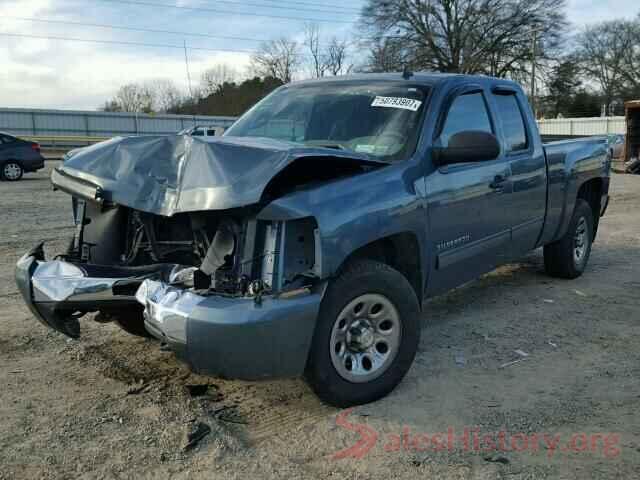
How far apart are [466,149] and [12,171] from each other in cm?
1654

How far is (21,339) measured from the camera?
4672 mm

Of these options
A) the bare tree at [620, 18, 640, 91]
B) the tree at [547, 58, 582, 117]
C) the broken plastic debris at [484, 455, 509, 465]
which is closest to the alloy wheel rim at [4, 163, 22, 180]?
the broken plastic debris at [484, 455, 509, 465]

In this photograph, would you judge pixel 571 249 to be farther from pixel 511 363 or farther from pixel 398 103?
pixel 398 103

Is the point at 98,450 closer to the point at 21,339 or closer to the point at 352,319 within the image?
→ the point at 352,319

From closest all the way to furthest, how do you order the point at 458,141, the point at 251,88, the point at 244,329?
the point at 244,329 < the point at 458,141 < the point at 251,88

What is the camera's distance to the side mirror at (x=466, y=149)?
3945 mm

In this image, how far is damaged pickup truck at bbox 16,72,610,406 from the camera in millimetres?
3105

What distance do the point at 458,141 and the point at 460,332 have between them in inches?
65.4

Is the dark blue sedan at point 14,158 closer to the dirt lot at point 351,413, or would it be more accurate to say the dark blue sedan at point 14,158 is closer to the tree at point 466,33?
the dirt lot at point 351,413

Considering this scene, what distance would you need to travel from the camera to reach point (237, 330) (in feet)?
9.73

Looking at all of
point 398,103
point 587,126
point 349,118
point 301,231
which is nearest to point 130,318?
point 301,231

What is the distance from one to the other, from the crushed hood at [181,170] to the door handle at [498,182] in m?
1.31

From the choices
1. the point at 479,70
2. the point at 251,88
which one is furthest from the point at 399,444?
the point at 251,88

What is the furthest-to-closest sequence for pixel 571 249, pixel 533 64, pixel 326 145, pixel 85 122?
pixel 533 64, pixel 85 122, pixel 571 249, pixel 326 145
